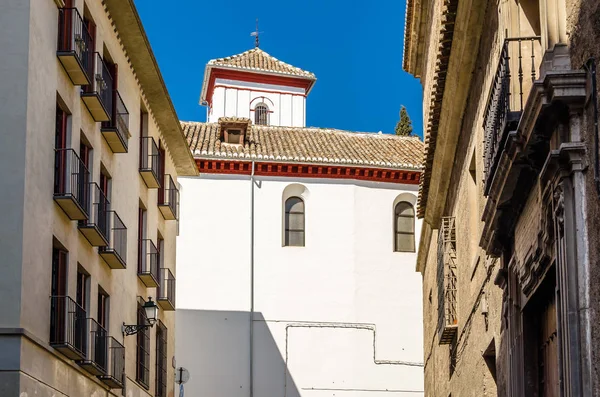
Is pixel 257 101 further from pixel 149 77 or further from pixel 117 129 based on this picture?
pixel 117 129

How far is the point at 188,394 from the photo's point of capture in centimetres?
3562

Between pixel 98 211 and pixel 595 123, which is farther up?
pixel 98 211

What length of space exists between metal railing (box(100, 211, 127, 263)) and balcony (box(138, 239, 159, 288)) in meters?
2.19

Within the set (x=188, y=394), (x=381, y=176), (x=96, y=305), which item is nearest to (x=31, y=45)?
(x=96, y=305)

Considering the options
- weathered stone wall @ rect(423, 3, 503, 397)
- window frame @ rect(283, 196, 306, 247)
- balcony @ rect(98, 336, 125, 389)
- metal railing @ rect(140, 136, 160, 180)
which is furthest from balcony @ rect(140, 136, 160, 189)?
window frame @ rect(283, 196, 306, 247)

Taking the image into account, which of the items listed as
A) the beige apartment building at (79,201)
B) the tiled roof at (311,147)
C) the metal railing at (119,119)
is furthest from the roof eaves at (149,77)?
the tiled roof at (311,147)

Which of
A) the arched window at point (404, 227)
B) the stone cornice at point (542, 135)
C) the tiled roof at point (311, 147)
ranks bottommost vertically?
the stone cornice at point (542, 135)

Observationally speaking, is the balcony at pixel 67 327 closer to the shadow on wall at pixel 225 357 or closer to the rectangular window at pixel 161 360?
the rectangular window at pixel 161 360

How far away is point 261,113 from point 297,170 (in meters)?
12.2

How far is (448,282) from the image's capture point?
18.1m

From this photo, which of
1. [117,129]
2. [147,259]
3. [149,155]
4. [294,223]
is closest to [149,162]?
[149,155]

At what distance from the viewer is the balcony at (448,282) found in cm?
1781

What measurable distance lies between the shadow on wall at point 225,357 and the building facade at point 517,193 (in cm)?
1655

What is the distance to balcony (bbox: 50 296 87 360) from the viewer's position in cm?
1742
